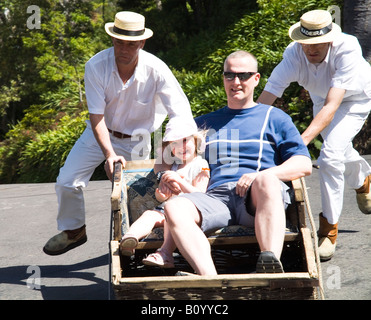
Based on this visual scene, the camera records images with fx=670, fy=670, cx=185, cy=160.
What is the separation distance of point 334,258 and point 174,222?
207 cm

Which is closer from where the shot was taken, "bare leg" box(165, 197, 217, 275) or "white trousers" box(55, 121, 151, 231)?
"bare leg" box(165, 197, 217, 275)

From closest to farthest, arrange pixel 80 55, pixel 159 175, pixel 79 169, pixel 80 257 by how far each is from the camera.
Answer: pixel 159 175, pixel 79 169, pixel 80 257, pixel 80 55

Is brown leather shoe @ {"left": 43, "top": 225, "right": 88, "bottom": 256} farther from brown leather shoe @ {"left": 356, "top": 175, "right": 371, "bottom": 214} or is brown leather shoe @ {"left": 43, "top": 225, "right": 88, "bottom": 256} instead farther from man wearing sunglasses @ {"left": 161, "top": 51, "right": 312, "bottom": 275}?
brown leather shoe @ {"left": 356, "top": 175, "right": 371, "bottom": 214}

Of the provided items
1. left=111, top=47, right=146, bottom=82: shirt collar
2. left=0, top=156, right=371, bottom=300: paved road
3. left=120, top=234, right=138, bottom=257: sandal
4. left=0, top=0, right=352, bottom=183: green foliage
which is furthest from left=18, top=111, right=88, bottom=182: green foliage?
left=120, top=234, right=138, bottom=257: sandal

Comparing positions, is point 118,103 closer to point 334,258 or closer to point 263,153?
point 263,153

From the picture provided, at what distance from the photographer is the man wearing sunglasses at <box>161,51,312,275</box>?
142 inches

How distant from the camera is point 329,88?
16.8 ft

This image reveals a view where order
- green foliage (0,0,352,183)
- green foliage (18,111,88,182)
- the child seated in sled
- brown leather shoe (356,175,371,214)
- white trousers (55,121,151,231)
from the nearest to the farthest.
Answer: the child seated in sled → white trousers (55,121,151,231) → brown leather shoe (356,175,371,214) → green foliage (0,0,352,183) → green foliage (18,111,88,182)

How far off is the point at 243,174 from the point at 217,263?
23.0 inches

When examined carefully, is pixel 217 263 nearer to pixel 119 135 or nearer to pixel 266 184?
pixel 266 184

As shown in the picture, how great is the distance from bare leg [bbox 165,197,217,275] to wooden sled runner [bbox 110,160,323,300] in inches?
3.7

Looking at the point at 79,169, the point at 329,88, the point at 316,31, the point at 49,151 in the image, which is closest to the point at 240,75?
the point at 316,31

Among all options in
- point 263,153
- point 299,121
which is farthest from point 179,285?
point 299,121

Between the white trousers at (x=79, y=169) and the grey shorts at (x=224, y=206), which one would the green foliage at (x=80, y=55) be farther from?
the grey shorts at (x=224, y=206)
